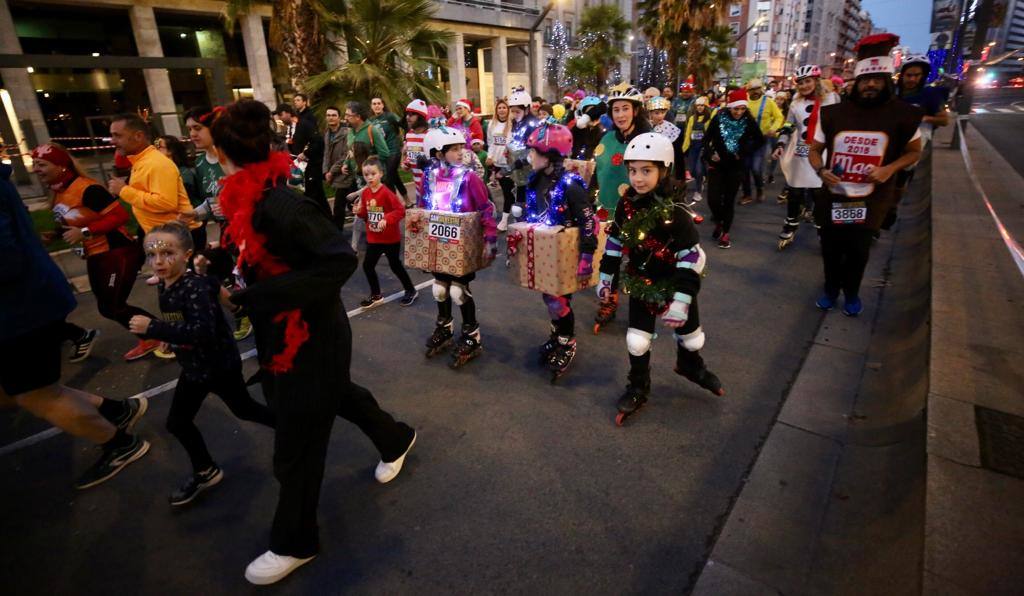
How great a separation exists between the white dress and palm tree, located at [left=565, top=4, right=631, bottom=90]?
26.4 m

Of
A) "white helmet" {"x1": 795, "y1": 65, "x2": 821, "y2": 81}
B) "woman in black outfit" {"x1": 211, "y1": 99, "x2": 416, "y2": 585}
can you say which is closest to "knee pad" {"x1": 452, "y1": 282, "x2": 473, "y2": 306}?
"woman in black outfit" {"x1": 211, "y1": 99, "x2": 416, "y2": 585}

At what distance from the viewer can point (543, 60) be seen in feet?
125

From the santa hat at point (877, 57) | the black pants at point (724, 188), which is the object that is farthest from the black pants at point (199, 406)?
the black pants at point (724, 188)

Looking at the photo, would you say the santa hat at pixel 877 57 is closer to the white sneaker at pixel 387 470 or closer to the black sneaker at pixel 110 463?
the white sneaker at pixel 387 470

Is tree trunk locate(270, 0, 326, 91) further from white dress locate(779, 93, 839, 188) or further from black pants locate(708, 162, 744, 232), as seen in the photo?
white dress locate(779, 93, 839, 188)

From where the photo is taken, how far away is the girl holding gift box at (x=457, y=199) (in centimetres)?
426

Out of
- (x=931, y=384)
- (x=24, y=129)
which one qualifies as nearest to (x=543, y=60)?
(x=24, y=129)

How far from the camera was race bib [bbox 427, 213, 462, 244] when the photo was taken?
415 centimetres

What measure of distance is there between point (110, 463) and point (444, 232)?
2740mm

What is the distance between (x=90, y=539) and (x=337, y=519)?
1.34 m

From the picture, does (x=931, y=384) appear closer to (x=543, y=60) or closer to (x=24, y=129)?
(x=24, y=129)

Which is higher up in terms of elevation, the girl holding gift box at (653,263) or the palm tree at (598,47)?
the palm tree at (598,47)

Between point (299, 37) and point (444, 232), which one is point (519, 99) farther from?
point (299, 37)

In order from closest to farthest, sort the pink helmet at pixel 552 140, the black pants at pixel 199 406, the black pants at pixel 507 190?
the black pants at pixel 199 406 < the pink helmet at pixel 552 140 < the black pants at pixel 507 190
